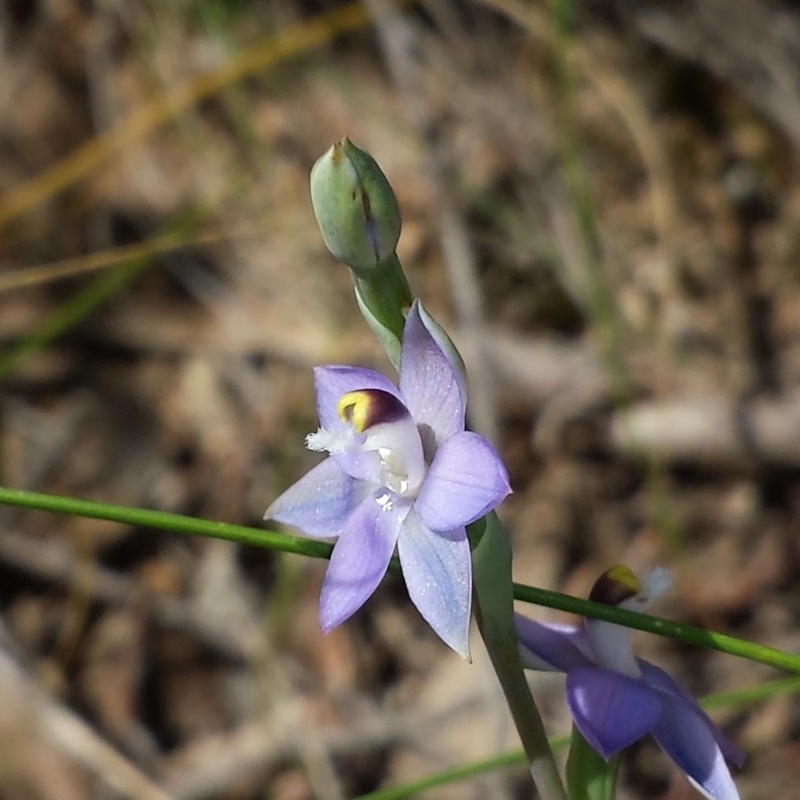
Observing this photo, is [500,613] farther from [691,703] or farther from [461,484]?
[691,703]

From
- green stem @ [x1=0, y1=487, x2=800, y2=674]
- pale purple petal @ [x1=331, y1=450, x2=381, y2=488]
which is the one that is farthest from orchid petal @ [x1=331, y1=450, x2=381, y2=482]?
green stem @ [x1=0, y1=487, x2=800, y2=674]

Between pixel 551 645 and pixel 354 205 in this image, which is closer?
pixel 354 205

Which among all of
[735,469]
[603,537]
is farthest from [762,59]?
[603,537]

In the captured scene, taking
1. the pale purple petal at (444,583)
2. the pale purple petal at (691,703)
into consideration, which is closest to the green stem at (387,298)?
the pale purple petal at (444,583)

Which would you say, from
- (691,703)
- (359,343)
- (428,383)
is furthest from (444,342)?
(359,343)

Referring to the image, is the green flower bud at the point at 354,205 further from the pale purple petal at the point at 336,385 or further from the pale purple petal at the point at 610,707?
the pale purple petal at the point at 610,707

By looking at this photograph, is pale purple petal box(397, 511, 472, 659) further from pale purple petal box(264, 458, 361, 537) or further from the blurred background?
the blurred background

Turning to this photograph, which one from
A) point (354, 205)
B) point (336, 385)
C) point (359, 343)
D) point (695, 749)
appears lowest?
point (359, 343)

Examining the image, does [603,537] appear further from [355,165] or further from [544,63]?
[355,165]
